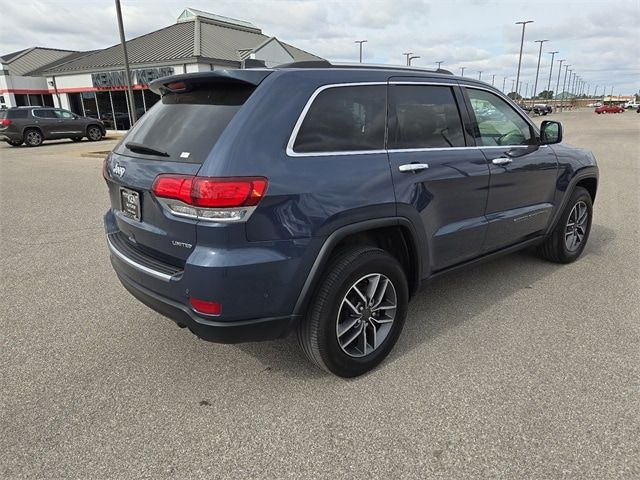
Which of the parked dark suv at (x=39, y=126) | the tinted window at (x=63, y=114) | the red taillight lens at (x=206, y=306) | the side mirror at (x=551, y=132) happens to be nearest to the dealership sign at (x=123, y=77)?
the parked dark suv at (x=39, y=126)

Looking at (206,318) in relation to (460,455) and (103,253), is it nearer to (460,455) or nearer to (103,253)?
(460,455)

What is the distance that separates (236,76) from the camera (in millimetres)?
2523

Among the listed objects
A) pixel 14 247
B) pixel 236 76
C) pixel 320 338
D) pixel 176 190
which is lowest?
pixel 14 247

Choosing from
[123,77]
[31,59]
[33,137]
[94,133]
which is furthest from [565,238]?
[31,59]

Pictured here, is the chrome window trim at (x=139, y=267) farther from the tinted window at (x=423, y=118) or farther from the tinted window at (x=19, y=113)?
the tinted window at (x=19, y=113)

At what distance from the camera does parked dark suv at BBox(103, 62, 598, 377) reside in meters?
2.31

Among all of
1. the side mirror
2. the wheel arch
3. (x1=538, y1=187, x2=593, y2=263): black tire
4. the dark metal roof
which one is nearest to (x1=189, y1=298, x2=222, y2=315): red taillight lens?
the wheel arch

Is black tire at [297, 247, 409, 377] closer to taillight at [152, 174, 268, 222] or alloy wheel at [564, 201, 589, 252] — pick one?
taillight at [152, 174, 268, 222]

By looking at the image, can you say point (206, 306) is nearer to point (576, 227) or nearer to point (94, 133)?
point (576, 227)

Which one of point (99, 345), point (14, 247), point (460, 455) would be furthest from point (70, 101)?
point (460, 455)

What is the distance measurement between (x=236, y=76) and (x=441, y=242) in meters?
1.73

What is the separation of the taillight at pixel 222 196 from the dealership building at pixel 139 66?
24.7 meters

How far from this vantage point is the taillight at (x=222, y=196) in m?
2.23

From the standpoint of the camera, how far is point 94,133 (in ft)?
75.0
